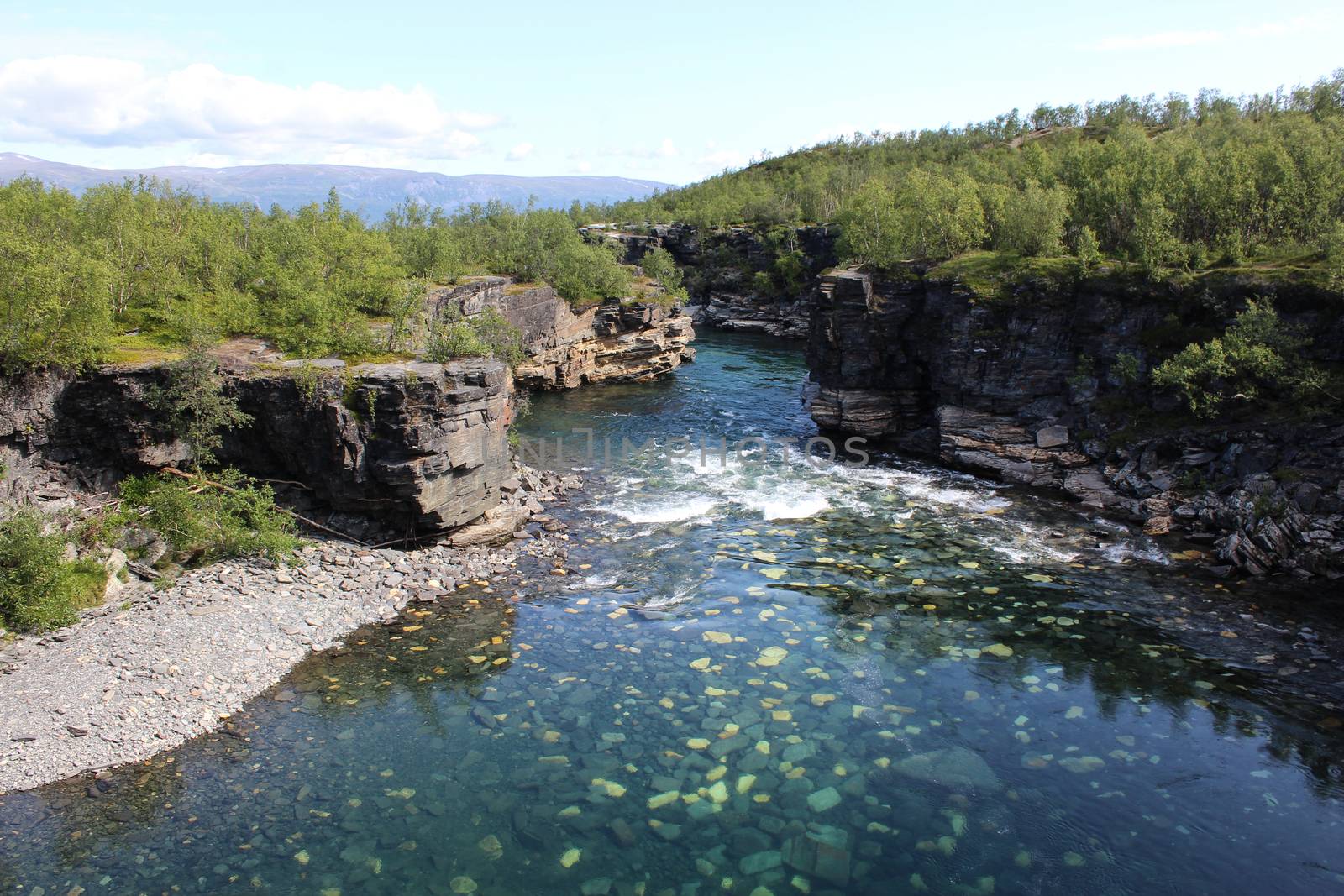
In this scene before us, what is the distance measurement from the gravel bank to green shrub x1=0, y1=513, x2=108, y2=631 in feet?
1.58

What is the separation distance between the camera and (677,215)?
112 meters

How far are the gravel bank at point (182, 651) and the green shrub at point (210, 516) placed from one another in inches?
32.4

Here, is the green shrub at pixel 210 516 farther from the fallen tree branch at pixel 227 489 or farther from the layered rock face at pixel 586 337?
the layered rock face at pixel 586 337

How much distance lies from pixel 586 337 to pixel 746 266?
41882 mm

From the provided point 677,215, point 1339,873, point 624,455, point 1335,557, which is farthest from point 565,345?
point 677,215

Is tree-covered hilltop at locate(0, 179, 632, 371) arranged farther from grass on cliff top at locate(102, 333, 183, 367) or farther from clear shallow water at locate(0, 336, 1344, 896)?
clear shallow water at locate(0, 336, 1344, 896)

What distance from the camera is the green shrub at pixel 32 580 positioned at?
18.6 m

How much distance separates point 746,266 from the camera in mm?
93812

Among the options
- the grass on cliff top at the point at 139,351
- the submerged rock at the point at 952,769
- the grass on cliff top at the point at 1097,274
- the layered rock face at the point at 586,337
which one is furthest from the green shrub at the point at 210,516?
the grass on cliff top at the point at 1097,274

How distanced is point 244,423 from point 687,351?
41787mm

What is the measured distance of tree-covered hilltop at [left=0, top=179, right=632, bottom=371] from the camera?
23.2 metres

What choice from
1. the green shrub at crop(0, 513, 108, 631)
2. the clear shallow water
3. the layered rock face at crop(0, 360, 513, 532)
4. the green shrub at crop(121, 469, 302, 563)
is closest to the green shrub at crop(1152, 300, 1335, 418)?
the clear shallow water

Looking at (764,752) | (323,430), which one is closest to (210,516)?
(323,430)

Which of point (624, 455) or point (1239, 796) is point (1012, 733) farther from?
point (624, 455)
